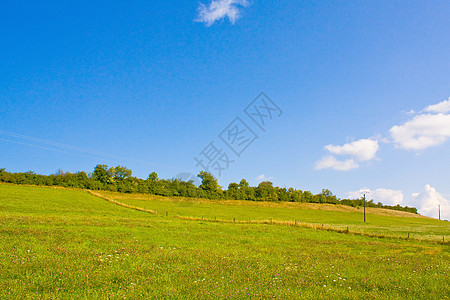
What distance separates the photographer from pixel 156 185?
4451 inches

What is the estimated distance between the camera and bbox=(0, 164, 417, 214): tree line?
8931cm

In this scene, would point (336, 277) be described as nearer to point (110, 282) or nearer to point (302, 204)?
point (110, 282)

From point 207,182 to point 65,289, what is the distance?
13895 cm

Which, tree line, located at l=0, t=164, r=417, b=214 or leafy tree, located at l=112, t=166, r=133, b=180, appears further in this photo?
leafy tree, located at l=112, t=166, r=133, b=180

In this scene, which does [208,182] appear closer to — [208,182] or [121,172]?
[208,182]

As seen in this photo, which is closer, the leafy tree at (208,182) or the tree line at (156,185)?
the tree line at (156,185)

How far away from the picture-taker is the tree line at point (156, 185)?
89312 millimetres

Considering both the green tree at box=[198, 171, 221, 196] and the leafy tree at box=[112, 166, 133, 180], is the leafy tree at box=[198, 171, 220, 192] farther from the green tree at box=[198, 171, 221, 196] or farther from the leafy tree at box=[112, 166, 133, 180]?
the leafy tree at box=[112, 166, 133, 180]

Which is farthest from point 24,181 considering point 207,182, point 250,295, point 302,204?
point 302,204

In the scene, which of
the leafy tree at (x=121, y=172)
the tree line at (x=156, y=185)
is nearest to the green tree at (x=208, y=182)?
the tree line at (x=156, y=185)

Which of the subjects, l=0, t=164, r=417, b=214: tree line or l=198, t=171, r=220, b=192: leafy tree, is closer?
l=0, t=164, r=417, b=214: tree line

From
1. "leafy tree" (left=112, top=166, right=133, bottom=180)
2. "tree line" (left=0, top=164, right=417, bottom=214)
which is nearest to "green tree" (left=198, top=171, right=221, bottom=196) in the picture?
"tree line" (left=0, top=164, right=417, bottom=214)

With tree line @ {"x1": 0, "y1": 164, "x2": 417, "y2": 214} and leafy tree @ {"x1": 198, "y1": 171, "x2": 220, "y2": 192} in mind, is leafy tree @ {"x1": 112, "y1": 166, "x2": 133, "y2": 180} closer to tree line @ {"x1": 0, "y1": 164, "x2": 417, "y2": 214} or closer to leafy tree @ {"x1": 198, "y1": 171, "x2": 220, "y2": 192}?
tree line @ {"x1": 0, "y1": 164, "x2": 417, "y2": 214}

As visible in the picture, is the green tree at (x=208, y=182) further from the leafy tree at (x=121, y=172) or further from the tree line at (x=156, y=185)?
the leafy tree at (x=121, y=172)
